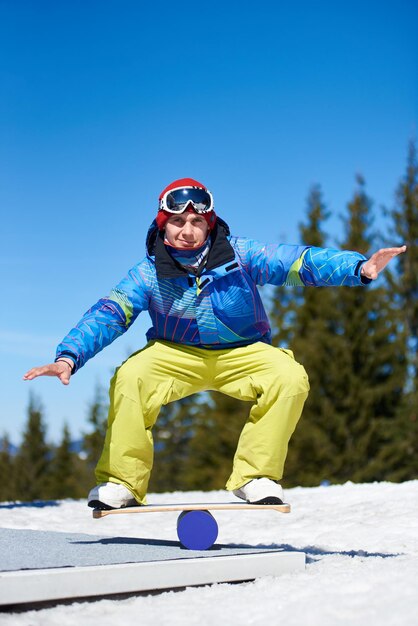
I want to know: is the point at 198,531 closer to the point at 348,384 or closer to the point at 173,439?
the point at 348,384

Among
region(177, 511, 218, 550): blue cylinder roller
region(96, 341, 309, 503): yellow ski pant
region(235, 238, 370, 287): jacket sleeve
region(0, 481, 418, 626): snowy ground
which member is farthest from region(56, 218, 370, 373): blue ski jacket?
region(0, 481, 418, 626): snowy ground

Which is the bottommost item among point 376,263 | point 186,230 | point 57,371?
point 57,371

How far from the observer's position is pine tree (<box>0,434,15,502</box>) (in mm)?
30016

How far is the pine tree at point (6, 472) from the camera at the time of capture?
30.0 m

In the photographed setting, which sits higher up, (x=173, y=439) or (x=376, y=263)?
(x=173, y=439)

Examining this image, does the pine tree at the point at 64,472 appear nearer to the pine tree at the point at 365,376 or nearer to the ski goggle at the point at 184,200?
the pine tree at the point at 365,376

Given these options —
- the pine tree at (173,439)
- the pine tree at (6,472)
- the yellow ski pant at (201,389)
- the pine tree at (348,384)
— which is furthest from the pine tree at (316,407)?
the yellow ski pant at (201,389)

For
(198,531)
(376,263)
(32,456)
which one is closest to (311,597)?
(198,531)

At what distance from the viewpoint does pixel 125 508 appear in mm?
3803

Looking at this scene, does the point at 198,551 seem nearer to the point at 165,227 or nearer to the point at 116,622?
the point at 116,622

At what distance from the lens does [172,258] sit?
4.19 m

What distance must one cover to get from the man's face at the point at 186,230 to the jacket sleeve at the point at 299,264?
0.80ft

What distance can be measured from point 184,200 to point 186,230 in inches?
6.9

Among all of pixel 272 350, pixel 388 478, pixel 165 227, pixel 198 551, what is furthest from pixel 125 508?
pixel 388 478
